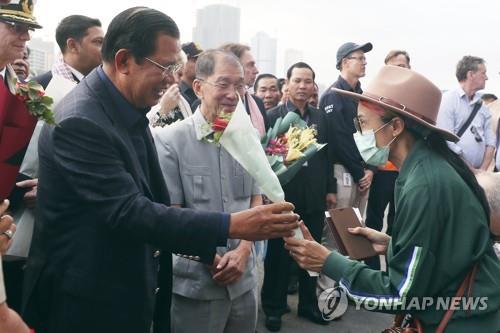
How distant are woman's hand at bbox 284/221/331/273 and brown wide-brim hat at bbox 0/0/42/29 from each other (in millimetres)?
1738

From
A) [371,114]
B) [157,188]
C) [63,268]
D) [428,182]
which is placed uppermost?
[371,114]

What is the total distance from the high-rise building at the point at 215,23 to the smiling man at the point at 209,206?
21.2m

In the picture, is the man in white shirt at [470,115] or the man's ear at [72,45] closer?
the man's ear at [72,45]

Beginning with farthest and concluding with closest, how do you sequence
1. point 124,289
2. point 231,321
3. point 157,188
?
point 231,321, point 157,188, point 124,289

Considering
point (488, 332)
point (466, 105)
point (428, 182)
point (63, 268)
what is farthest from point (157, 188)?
point (466, 105)

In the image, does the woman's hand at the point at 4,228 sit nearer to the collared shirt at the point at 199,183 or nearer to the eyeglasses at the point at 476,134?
the collared shirt at the point at 199,183

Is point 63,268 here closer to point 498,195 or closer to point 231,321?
point 231,321

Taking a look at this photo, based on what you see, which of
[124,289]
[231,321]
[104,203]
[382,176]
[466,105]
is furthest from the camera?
[466,105]

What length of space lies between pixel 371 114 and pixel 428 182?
1.77ft

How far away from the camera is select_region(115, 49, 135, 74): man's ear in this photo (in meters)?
2.10

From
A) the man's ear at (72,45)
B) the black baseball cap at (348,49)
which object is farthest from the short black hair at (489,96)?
the man's ear at (72,45)

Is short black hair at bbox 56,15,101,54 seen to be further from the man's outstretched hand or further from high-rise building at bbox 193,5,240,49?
high-rise building at bbox 193,5,240,49

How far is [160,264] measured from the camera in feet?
8.09

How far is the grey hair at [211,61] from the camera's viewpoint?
3225 millimetres
